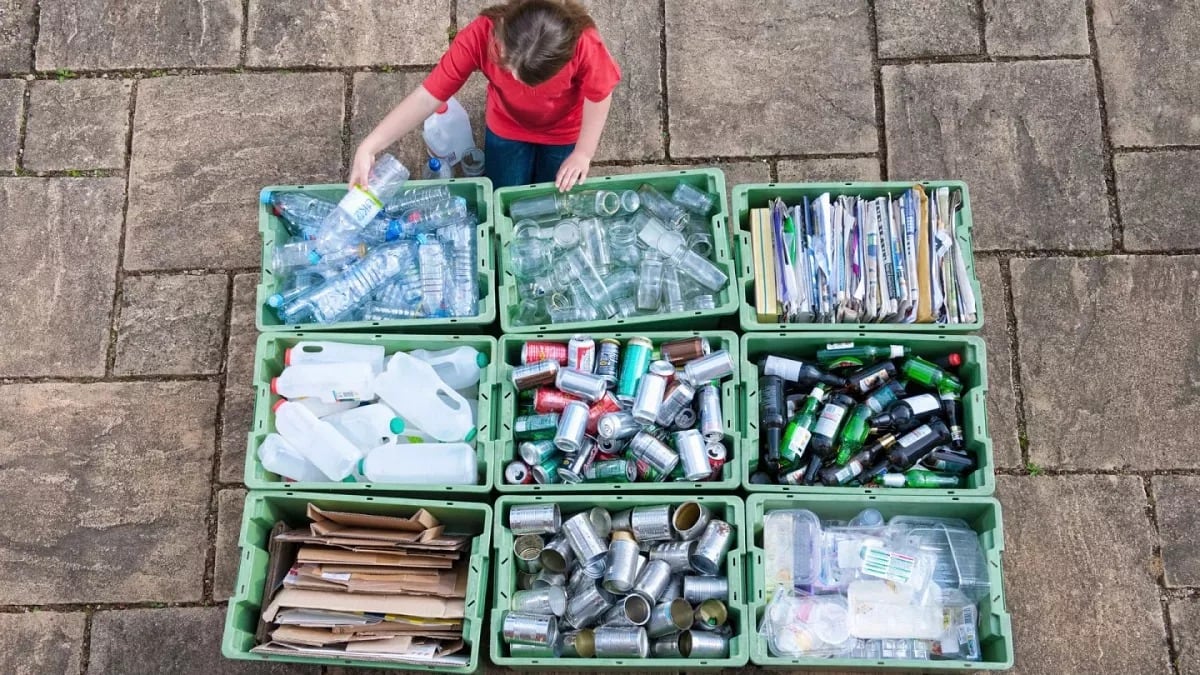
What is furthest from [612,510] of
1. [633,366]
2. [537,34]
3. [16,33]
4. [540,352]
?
[16,33]

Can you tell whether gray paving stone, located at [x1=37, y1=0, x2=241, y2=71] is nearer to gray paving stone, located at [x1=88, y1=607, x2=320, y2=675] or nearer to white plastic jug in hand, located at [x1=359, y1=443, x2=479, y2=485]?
white plastic jug in hand, located at [x1=359, y1=443, x2=479, y2=485]

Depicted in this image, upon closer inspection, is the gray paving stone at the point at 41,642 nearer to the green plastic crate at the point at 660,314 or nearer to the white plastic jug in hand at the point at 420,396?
the white plastic jug in hand at the point at 420,396

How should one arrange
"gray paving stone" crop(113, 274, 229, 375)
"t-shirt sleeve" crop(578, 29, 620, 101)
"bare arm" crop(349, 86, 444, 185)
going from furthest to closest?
"gray paving stone" crop(113, 274, 229, 375), "bare arm" crop(349, 86, 444, 185), "t-shirt sleeve" crop(578, 29, 620, 101)

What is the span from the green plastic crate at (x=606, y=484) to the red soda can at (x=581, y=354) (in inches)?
2.0

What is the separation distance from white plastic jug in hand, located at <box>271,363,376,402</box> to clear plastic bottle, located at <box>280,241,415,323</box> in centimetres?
27

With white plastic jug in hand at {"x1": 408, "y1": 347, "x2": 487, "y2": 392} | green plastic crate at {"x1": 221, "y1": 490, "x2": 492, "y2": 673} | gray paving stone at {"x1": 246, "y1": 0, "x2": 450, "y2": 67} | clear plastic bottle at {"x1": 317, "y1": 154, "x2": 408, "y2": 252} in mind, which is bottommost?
green plastic crate at {"x1": 221, "y1": 490, "x2": 492, "y2": 673}

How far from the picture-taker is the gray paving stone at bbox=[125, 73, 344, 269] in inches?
176

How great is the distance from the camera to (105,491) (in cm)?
415

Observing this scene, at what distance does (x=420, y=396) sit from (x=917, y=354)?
6.41 feet

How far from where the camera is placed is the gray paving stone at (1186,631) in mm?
3916

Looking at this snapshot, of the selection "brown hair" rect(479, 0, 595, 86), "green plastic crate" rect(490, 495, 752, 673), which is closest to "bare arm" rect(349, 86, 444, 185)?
"brown hair" rect(479, 0, 595, 86)

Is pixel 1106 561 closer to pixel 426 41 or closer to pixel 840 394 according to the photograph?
pixel 840 394

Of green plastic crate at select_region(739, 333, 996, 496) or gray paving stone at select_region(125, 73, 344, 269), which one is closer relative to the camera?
green plastic crate at select_region(739, 333, 996, 496)

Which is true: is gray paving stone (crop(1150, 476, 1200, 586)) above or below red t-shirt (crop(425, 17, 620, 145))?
below
